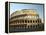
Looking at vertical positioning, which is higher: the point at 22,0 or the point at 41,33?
the point at 22,0

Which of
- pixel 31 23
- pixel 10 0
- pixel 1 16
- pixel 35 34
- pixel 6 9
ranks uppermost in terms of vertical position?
pixel 10 0

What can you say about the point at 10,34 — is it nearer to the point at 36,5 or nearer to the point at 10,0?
the point at 10,0

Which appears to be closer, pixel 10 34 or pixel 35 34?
pixel 10 34

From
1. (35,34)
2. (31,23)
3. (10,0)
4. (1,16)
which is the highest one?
(10,0)

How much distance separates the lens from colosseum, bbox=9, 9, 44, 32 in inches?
75.1

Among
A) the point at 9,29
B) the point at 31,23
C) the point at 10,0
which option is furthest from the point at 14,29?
the point at 10,0

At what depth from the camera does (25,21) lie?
1.97 meters

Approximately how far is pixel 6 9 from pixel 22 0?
343mm

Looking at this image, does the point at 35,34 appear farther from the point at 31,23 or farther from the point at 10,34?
the point at 10,34

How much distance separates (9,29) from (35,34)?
0.50 m

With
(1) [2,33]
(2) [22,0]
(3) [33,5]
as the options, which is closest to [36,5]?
(3) [33,5]

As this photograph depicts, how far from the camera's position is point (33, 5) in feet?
6.63

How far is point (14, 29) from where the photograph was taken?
6.21 feet

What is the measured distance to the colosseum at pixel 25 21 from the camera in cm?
191
